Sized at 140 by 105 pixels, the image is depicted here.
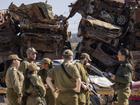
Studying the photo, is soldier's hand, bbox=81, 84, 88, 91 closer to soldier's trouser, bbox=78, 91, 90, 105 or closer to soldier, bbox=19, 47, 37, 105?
soldier's trouser, bbox=78, 91, 90, 105

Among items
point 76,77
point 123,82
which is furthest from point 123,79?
point 76,77

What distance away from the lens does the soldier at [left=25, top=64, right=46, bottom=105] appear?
11.1m

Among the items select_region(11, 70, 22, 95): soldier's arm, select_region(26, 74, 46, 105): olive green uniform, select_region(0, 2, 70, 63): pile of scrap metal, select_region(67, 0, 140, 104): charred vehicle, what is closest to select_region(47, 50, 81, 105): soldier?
select_region(26, 74, 46, 105): olive green uniform

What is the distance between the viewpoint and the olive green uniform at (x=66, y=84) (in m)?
10.6

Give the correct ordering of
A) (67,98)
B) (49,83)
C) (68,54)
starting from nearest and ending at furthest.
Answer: (68,54)
(67,98)
(49,83)

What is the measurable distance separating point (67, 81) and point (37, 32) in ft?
51.6

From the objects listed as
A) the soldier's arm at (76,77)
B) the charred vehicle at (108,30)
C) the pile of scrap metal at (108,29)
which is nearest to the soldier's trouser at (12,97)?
the soldier's arm at (76,77)

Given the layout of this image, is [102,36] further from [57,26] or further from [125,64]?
[125,64]

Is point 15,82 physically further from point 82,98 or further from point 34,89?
point 82,98

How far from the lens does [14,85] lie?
11.5m

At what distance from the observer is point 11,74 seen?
11.6 m

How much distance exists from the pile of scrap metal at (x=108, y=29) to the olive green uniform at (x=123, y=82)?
12.8 m

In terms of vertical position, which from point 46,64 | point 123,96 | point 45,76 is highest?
point 46,64

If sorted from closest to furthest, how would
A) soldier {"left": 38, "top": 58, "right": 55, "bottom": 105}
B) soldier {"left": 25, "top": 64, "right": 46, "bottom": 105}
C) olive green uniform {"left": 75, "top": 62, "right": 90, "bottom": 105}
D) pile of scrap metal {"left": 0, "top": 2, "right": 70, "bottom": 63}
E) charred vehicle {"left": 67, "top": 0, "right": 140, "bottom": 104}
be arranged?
soldier {"left": 25, "top": 64, "right": 46, "bottom": 105}
olive green uniform {"left": 75, "top": 62, "right": 90, "bottom": 105}
soldier {"left": 38, "top": 58, "right": 55, "bottom": 105}
charred vehicle {"left": 67, "top": 0, "right": 140, "bottom": 104}
pile of scrap metal {"left": 0, "top": 2, "right": 70, "bottom": 63}
